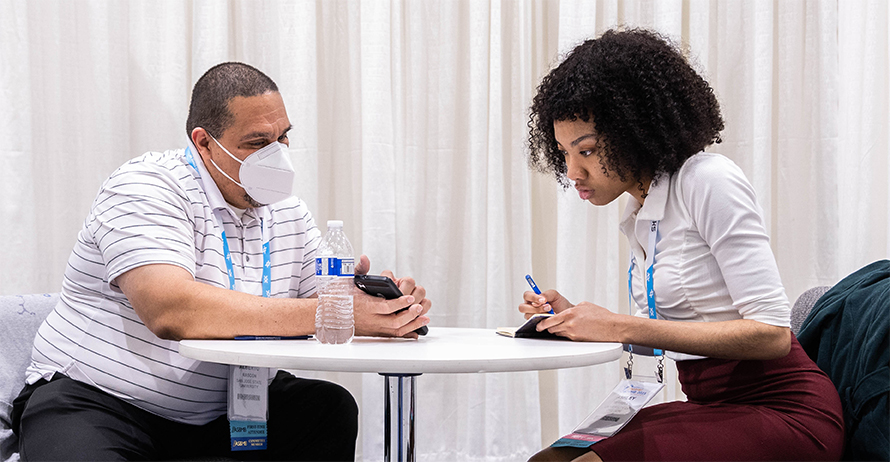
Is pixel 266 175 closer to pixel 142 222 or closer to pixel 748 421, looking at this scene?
pixel 142 222

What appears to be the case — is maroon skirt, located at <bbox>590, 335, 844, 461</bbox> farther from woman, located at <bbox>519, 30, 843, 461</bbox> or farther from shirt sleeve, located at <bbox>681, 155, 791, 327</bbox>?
shirt sleeve, located at <bbox>681, 155, 791, 327</bbox>

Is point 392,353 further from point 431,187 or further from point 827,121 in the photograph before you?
point 827,121

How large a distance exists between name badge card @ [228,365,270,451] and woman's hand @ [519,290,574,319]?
73 cm

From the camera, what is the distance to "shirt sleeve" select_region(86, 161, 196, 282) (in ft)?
5.54

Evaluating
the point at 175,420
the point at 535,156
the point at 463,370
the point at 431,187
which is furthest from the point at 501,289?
the point at 463,370

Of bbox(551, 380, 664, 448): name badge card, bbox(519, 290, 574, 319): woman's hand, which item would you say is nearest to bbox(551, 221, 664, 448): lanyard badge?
bbox(551, 380, 664, 448): name badge card

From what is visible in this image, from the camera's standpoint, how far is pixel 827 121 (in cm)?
296

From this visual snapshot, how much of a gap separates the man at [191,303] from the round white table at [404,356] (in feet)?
0.36

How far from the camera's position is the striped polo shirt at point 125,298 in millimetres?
1732

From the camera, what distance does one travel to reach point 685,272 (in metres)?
1.67

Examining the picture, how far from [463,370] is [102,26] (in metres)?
2.43

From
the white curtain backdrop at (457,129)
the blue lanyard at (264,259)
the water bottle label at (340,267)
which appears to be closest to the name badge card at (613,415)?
the water bottle label at (340,267)

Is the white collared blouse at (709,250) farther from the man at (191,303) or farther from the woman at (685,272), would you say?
the man at (191,303)

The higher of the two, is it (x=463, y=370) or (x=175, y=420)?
(x=463, y=370)
